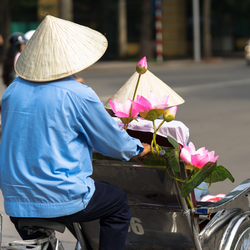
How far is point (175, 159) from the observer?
6.86ft

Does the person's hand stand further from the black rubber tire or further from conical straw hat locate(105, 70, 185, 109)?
the black rubber tire

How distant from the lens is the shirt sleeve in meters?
1.86

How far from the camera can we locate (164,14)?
1226 inches

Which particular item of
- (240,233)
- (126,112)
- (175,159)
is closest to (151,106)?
(126,112)

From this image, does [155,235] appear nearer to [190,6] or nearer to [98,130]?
[98,130]

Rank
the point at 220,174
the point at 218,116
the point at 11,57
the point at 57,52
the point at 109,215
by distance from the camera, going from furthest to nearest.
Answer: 1. the point at 218,116
2. the point at 11,57
3. the point at 220,174
4. the point at 109,215
5. the point at 57,52

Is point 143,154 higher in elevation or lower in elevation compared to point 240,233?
higher

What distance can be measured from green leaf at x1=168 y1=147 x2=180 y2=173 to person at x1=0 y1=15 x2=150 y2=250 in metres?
0.20

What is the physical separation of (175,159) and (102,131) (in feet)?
1.32

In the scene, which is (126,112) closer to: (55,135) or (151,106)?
(151,106)

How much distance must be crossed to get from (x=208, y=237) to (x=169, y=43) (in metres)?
30.0

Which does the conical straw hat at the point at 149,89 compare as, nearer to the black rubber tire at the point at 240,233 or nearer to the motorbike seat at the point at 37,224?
the black rubber tire at the point at 240,233

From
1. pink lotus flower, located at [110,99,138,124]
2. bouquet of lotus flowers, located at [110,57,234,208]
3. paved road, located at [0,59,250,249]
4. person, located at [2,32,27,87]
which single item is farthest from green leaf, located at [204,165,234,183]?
person, located at [2,32,27,87]

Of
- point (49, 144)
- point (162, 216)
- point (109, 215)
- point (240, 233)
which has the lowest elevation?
point (240, 233)
